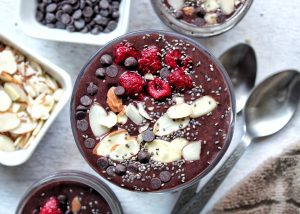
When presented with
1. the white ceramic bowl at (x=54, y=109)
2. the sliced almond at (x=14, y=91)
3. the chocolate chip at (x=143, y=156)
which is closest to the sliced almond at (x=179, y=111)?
the chocolate chip at (x=143, y=156)

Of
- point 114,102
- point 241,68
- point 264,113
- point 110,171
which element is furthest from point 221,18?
point 110,171

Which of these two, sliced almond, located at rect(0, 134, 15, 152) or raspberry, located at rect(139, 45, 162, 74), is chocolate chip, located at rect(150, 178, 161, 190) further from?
sliced almond, located at rect(0, 134, 15, 152)

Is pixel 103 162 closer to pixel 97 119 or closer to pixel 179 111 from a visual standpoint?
pixel 97 119

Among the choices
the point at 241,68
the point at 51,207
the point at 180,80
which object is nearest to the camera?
the point at 180,80

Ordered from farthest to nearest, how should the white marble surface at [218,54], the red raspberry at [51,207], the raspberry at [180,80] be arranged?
the white marble surface at [218,54] < the red raspberry at [51,207] < the raspberry at [180,80]

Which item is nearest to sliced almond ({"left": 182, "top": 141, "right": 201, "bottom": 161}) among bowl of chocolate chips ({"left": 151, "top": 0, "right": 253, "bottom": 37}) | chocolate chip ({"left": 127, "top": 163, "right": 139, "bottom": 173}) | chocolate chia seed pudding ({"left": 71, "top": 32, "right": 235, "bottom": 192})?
chocolate chia seed pudding ({"left": 71, "top": 32, "right": 235, "bottom": 192})

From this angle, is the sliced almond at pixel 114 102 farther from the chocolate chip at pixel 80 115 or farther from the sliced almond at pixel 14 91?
the sliced almond at pixel 14 91
